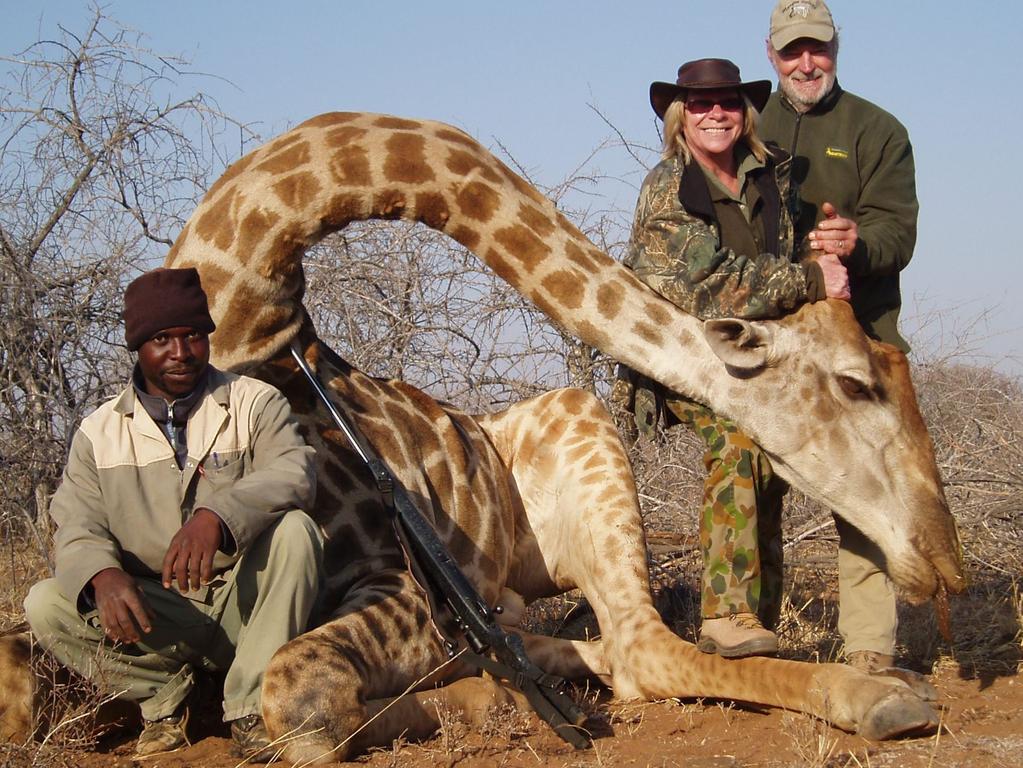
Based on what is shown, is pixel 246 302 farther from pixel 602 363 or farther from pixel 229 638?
pixel 602 363

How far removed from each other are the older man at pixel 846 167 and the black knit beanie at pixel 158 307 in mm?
2483

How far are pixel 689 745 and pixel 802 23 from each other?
299 cm

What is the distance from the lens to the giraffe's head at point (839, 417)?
16.0 ft

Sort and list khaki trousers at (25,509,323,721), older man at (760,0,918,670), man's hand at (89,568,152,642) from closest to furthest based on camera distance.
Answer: man's hand at (89,568,152,642)
khaki trousers at (25,509,323,721)
older man at (760,0,918,670)

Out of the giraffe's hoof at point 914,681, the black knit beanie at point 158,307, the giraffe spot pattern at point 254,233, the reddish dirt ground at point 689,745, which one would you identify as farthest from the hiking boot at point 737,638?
the giraffe spot pattern at point 254,233

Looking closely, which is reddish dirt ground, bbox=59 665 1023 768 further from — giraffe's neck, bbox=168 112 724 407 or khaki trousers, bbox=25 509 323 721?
giraffe's neck, bbox=168 112 724 407

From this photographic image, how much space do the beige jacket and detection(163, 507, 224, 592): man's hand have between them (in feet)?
0.23

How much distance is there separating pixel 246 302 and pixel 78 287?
3086 mm

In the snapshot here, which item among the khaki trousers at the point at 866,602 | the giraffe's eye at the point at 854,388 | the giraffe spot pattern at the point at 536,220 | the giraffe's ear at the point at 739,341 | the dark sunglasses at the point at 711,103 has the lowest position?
the khaki trousers at the point at 866,602

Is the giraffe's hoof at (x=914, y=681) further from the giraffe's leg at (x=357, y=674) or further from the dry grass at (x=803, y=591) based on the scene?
the giraffe's leg at (x=357, y=674)

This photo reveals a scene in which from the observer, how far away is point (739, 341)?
488 centimetres

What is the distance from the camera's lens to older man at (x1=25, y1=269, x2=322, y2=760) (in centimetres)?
402

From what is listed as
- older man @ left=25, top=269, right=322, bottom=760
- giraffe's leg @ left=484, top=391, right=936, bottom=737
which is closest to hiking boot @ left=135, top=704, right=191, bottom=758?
older man @ left=25, top=269, right=322, bottom=760

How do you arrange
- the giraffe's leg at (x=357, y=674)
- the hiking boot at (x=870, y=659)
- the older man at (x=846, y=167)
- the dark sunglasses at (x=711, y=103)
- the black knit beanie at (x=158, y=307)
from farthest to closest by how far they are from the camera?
1. the older man at (x=846, y=167)
2. the dark sunglasses at (x=711, y=103)
3. the hiking boot at (x=870, y=659)
4. the black knit beanie at (x=158, y=307)
5. the giraffe's leg at (x=357, y=674)
